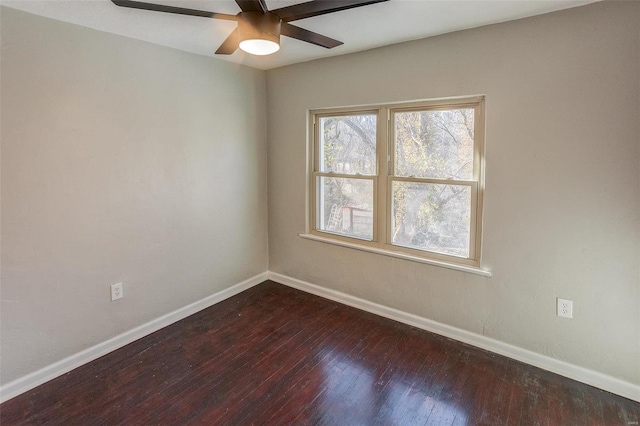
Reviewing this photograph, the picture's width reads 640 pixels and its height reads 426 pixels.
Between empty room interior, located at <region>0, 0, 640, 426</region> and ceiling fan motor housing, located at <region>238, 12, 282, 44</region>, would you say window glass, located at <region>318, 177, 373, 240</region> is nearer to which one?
empty room interior, located at <region>0, 0, 640, 426</region>

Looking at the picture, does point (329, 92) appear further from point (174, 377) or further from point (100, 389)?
point (100, 389)

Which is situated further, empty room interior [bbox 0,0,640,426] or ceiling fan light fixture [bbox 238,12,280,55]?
empty room interior [bbox 0,0,640,426]

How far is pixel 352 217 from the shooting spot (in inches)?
135

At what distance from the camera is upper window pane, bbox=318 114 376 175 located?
3.21 m

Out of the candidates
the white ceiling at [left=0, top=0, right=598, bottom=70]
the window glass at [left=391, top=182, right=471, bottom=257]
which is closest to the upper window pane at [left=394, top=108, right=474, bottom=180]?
the window glass at [left=391, top=182, right=471, bottom=257]

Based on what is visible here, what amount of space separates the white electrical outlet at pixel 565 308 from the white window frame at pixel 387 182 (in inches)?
18.7

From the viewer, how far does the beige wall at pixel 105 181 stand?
85.5 inches

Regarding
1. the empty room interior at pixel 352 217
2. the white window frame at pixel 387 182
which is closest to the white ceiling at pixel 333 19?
the empty room interior at pixel 352 217

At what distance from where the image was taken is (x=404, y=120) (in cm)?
297

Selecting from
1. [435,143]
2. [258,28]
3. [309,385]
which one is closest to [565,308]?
[435,143]

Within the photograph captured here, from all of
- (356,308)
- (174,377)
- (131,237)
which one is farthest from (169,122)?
(356,308)

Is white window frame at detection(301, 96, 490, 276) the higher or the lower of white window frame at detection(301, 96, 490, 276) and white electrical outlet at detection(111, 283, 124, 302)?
the higher

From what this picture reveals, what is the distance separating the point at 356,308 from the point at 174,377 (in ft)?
5.46

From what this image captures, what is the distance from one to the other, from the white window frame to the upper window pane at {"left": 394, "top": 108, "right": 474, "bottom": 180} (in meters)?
0.04
